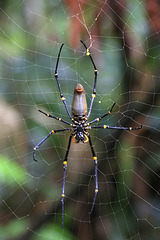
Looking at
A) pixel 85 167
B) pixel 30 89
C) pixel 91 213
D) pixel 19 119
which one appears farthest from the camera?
pixel 30 89

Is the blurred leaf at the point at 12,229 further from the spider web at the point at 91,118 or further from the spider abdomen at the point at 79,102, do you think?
the spider abdomen at the point at 79,102

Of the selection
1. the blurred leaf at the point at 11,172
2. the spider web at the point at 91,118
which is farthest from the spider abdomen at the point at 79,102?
the blurred leaf at the point at 11,172

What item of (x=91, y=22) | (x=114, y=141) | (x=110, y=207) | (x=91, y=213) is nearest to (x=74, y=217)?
(x=91, y=213)

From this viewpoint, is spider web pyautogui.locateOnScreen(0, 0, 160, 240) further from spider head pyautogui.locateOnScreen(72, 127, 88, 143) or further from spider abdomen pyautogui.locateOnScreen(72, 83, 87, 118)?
spider abdomen pyautogui.locateOnScreen(72, 83, 87, 118)

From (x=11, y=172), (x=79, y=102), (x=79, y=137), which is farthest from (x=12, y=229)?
(x=79, y=102)

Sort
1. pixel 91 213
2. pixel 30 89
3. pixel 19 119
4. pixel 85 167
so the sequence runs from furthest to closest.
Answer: pixel 30 89 < pixel 19 119 < pixel 85 167 < pixel 91 213

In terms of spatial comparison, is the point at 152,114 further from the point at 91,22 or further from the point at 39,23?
the point at 39,23

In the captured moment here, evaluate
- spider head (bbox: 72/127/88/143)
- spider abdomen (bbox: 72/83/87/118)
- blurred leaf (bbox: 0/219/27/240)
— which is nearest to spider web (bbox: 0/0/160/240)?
blurred leaf (bbox: 0/219/27/240)
